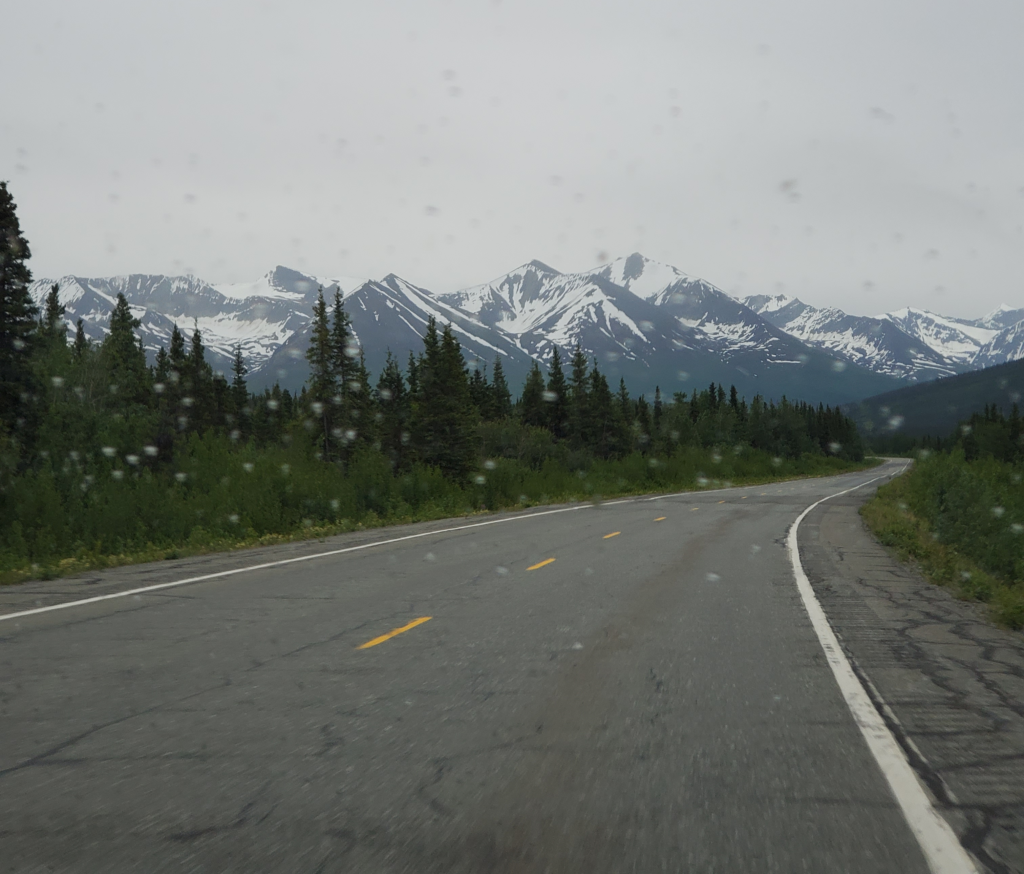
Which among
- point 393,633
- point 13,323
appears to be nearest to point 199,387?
point 13,323

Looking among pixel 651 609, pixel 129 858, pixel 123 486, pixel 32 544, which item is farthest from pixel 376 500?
pixel 129 858

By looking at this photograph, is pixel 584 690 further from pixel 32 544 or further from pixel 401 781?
pixel 32 544

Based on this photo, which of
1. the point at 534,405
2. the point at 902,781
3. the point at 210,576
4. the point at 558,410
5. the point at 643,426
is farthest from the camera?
the point at 643,426

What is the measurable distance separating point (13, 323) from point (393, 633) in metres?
34.9

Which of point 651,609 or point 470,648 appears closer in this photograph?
point 470,648

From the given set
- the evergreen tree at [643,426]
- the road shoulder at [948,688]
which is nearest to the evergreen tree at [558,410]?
the evergreen tree at [643,426]

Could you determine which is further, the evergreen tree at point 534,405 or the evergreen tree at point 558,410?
the evergreen tree at point 534,405

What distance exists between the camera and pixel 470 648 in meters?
6.77

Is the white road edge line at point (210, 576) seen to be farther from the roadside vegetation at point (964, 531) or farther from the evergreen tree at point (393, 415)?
the evergreen tree at point (393, 415)

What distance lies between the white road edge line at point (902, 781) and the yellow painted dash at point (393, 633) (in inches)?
141

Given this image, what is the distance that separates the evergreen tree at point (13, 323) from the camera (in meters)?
33.8

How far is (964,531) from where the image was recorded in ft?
69.1

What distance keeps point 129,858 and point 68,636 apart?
4.63 metres

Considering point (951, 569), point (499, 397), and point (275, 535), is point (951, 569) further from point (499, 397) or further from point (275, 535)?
point (499, 397)
